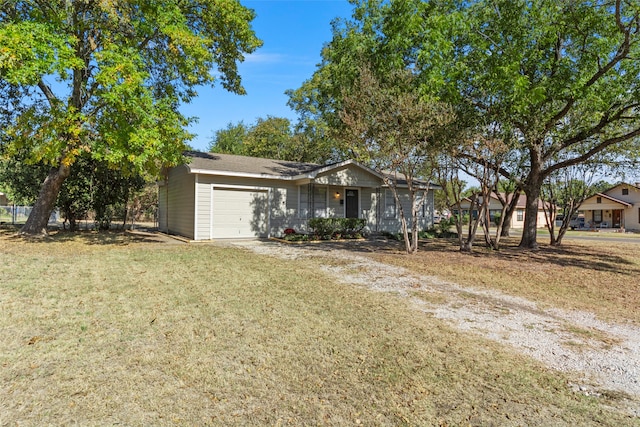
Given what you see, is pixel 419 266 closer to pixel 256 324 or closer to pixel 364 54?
pixel 256 324

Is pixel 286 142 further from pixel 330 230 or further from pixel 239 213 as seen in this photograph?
pixel 330 230

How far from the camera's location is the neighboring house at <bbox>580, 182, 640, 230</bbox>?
34188mm

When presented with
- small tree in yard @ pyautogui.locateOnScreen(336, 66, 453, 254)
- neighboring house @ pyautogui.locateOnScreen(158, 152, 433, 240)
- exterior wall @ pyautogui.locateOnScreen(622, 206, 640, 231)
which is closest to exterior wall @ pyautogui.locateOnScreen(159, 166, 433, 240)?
neighboring house @ pyautogui.locateOnScreen(158, 152, 433, 240)

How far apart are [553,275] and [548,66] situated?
6.72 meters

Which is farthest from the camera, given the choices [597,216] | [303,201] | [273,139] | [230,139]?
[597,216]

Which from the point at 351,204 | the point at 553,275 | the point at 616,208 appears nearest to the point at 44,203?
the point at 351,204

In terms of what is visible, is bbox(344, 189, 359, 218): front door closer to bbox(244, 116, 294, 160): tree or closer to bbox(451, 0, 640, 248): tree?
bbox(451, 0, 640, 248): tree

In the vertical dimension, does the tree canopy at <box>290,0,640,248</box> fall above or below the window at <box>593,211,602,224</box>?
above

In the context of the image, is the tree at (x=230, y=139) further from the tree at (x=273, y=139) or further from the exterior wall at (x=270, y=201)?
the exterior wall at (x=270, y=201)

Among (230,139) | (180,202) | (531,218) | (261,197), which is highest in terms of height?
(230,139)

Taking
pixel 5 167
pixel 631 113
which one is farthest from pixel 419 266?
pixel 5 167

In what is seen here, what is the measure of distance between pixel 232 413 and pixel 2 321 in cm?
347

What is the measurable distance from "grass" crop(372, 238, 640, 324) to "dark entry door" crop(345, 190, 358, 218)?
539cm

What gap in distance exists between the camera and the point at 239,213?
1403 cm
